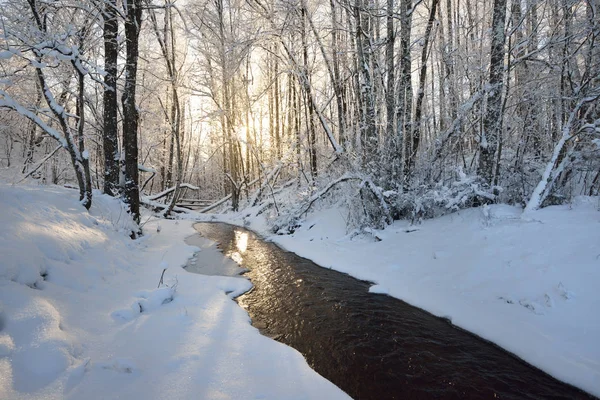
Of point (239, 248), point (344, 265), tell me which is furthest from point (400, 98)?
point (239, 248)

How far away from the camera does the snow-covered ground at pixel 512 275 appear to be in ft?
9.95

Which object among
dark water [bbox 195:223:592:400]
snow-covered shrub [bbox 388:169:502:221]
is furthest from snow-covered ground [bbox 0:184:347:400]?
snow-covered shrub [bbox 388:169:502:221]

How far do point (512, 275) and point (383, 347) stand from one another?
7.16 ft

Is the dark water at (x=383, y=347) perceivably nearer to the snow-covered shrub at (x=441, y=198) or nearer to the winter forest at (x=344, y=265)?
the winter forest at (x=344, y=265)

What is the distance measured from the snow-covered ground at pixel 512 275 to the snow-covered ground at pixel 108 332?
2364 mm

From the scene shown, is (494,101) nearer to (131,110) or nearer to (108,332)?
(108,332)

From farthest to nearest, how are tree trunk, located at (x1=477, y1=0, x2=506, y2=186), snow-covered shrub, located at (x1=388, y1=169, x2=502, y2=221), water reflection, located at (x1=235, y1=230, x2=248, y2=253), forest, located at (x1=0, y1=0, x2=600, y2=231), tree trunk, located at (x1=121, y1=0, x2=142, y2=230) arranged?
water reflection, located at (x1=235, y1=230, x2=248, y2=253) < tree trunk, located at (x1=121, y1=0, x2=142, y2=230) < tree trunk, located at (x1=477, y1=0, x2=506, y2=186) < snow-covered shrub, located at (x1=388, y1=169, x2=502, y2=221) < forest, located at (x1=0, y1=0, x2=600, y2=231)

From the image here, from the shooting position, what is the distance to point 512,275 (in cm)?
401

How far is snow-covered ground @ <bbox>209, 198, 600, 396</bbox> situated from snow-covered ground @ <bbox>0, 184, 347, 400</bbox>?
2364mm

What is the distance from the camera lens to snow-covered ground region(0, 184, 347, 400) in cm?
223

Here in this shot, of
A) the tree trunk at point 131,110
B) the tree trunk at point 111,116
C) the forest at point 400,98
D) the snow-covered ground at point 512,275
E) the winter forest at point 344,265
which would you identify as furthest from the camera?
the tree trunk at point 131,110

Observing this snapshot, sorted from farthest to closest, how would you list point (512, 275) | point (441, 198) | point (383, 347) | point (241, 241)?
point (241, 241) → point (441, 198) → point (512, 275) → point (383, 347)

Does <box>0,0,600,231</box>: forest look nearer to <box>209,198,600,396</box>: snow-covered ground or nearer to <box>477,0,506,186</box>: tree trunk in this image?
<box>477,0,506,186</box>: tree trunk

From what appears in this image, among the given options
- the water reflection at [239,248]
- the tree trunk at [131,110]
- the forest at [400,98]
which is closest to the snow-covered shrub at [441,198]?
the forest at [400,98]
